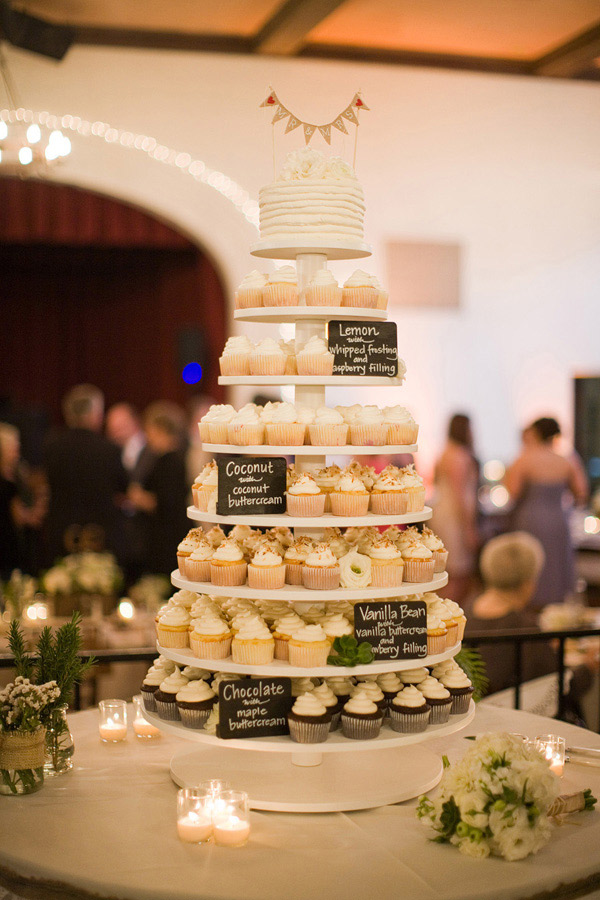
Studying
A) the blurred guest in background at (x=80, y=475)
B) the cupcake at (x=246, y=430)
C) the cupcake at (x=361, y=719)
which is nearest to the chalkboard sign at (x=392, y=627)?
the cupcake at (x=361, y=719)

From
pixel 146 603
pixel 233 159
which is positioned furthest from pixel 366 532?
pixel 233 159

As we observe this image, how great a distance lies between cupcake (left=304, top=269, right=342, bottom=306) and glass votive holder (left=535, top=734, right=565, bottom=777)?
1.45 meters

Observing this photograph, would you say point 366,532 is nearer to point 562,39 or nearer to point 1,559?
point 1,559

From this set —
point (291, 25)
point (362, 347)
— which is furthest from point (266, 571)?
point (291, 25)

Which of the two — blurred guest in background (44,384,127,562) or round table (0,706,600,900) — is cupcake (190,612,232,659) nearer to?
round table (0,706,600,900)

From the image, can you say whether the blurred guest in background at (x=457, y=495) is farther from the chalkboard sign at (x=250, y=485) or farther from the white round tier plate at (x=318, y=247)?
the chalkboard sign at (x=250, y=485)

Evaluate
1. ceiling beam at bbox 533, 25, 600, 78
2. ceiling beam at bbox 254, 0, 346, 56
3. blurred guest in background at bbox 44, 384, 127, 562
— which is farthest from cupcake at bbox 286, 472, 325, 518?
ceiling beam at bbox 533, 25, 600, 78

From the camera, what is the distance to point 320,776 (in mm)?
2910

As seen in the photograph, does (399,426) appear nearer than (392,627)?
No

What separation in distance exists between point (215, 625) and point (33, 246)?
10.3m

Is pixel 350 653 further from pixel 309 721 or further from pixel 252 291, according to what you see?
pixel 252 291

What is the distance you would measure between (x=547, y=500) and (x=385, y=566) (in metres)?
5.00

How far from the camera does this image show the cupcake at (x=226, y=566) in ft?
9.32

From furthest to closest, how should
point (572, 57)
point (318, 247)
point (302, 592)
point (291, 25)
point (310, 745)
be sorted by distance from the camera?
1. point (572, 57)
2. point (291, 25)
3. point (318, 247)
4. point (302, 592)
5. point (310, 745)
